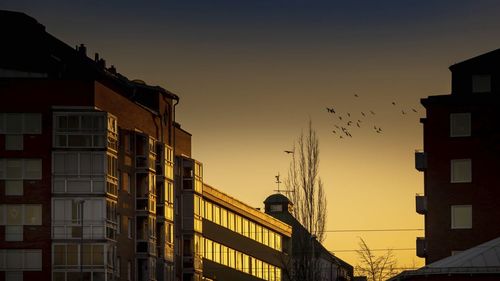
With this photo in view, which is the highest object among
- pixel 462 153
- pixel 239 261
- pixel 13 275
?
pixel 462 153

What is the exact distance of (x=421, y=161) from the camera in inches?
4562

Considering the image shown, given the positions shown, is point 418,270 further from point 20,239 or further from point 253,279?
point 253,279

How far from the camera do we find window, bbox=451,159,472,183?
374 feet

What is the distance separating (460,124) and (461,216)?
18.9 feet

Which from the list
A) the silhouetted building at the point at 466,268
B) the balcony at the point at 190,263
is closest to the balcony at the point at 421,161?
the silhouetted building at the point at 466,268

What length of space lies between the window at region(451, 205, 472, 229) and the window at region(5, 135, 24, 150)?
87.5ft

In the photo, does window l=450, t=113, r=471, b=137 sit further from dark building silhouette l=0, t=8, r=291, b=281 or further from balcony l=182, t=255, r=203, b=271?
balcony l=182, t=255, r=203, b=271

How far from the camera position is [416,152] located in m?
117

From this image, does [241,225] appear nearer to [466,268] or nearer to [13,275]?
[13,275]

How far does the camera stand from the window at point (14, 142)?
11350cm

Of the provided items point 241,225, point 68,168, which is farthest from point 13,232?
point 241,225

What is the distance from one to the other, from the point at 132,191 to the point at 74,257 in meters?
11.2

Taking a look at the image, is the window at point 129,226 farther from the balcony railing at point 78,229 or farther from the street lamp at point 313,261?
the street lamp at point 313,261

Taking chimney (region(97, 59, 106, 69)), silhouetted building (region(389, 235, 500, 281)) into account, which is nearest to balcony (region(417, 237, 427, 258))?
silhouetted building (region(389, 235, 500, 281))
